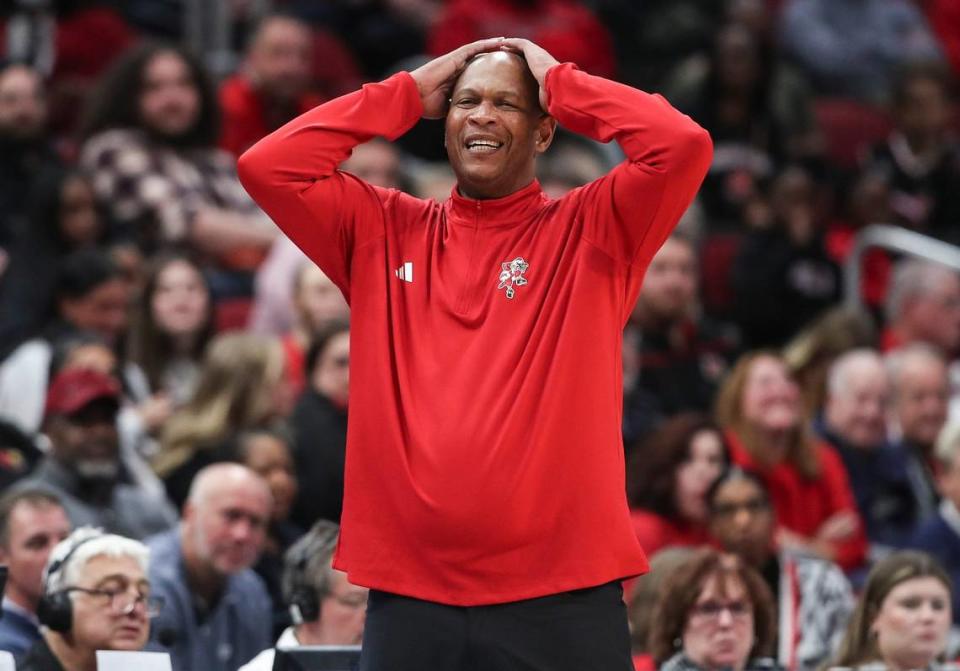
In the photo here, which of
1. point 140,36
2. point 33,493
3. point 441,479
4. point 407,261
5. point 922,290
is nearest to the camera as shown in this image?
point 441,479

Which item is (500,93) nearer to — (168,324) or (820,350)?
(168,324)

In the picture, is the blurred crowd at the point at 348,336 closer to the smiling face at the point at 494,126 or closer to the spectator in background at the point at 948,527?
the spectator in background at the point at 948,527

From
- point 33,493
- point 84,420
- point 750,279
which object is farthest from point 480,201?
point 750,279

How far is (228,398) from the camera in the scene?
23.3 ft

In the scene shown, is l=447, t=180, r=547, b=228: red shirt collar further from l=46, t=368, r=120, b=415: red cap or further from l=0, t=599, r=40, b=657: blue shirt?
l=46, t=368, r=120, b=415: red cap

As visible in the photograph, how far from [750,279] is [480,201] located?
5339mm

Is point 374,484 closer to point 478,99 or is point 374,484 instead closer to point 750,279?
point 478,99

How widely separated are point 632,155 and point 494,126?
28 centimetres

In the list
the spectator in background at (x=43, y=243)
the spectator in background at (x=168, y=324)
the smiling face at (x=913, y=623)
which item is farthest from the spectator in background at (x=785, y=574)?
the spectator in background at (x=43, y=243)

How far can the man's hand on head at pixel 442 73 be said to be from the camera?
12.9 ft

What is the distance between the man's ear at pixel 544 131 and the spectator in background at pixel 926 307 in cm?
533

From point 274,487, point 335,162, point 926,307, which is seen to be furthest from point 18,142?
point 335,162

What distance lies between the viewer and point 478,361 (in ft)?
12.1

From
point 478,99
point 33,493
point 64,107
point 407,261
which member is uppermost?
point 64,107
